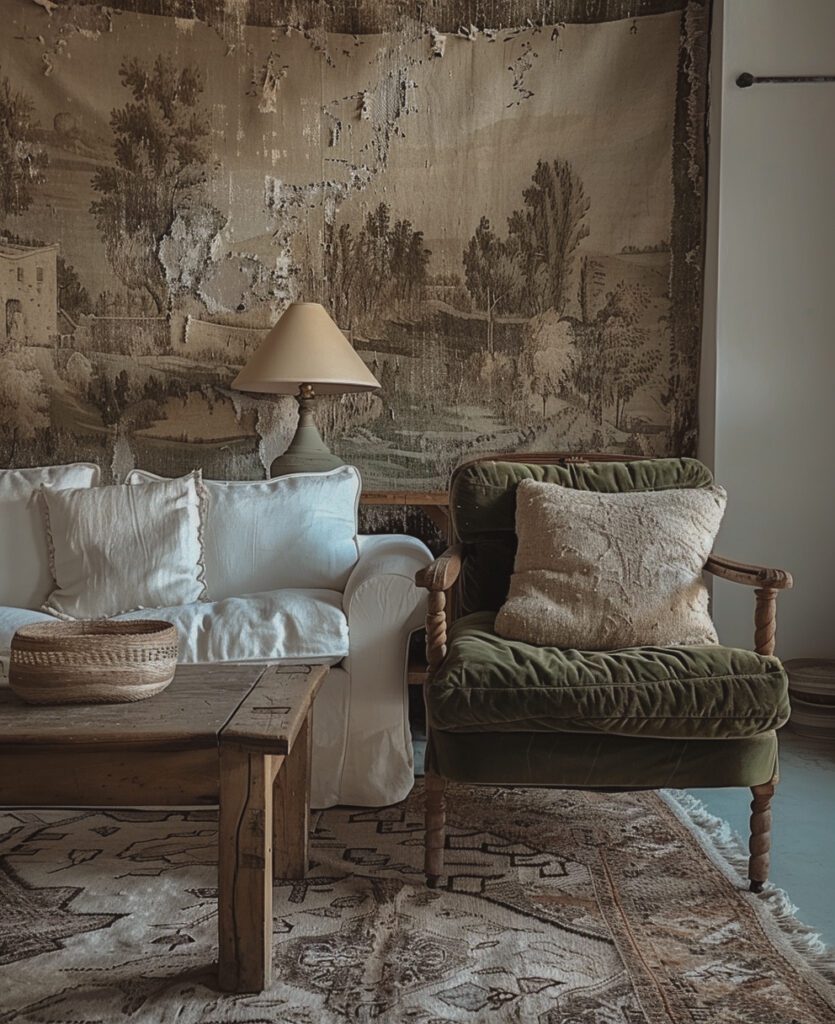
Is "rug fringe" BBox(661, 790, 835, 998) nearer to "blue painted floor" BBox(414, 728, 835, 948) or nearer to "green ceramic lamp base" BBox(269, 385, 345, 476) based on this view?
"blue painted floor" BBox(414, 728, 835, 948)

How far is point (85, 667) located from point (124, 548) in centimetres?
112

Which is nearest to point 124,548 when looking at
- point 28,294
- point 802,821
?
point 28,294

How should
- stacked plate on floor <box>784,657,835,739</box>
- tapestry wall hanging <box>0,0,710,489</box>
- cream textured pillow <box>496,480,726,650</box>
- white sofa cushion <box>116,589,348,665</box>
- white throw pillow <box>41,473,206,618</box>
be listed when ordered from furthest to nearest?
1. tapestry wall hanging <box>0,0,710,489</box>
2. stacked plate on floor <box>784,657,835,739</box>
3. white throw pillow <box>41,473,206,618</box>
4. white sofa cushion <box>116,589,348,665</box>
5. cream textured pillow <box>496,480,726,650</box>

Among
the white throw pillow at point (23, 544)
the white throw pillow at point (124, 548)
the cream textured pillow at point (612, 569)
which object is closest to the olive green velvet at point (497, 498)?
the cream textured pillow at point (612, 569)

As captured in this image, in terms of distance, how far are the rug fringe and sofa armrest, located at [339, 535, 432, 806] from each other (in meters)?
0.68

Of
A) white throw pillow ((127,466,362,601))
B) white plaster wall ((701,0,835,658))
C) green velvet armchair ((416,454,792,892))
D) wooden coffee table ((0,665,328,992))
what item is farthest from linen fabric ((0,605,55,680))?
white plaster wall ((701,0,835,658))

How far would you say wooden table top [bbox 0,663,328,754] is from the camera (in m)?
1.44

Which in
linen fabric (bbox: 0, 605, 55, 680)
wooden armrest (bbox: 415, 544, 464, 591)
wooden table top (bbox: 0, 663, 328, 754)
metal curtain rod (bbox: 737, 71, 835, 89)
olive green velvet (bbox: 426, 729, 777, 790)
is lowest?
olive green velvet (bbox: 426, 729, 777, 790)

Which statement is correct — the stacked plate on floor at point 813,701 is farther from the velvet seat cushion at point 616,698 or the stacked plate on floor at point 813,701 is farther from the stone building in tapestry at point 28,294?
the stone building in tapestry at point 28,294

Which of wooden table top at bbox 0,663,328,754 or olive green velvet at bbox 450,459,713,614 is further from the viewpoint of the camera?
olive green velvet at bbox 450,459,713,614

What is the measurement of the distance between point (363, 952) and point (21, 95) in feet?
9.77

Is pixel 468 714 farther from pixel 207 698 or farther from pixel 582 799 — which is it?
pixel 582 799

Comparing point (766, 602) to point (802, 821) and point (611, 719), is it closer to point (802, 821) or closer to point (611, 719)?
Answer: point (611, 719)

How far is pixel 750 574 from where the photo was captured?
198cm
